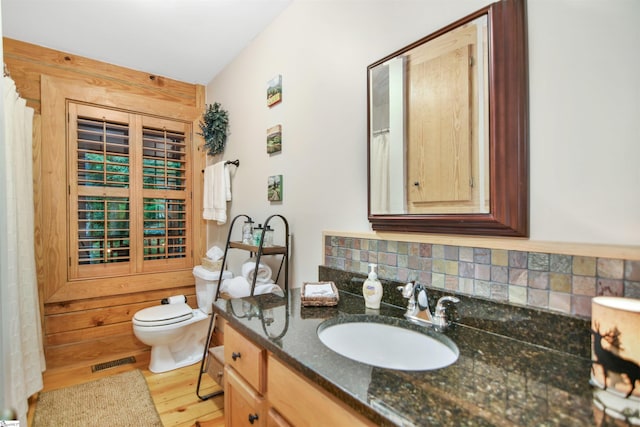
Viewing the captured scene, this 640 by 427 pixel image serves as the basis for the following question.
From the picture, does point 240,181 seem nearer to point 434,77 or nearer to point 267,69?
point 267,69

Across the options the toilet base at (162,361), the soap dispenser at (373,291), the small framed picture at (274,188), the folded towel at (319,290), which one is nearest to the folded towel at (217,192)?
the small framed picture at (274,188)

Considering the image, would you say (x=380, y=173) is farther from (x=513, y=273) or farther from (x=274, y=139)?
(x=274, y=139)

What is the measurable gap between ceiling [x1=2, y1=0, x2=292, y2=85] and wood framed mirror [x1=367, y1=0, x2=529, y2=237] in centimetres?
120

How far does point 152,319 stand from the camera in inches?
87.0

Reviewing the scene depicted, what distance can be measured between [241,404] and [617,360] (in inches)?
42.8

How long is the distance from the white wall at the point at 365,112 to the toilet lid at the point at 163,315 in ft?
A: 2.80

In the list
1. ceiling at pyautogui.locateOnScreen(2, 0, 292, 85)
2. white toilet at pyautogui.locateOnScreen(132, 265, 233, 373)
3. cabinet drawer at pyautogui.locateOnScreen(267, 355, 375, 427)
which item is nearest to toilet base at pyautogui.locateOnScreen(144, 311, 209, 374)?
Answer: white toilet at pyautogui.locateOnScreen(132, 265, 233, 373)

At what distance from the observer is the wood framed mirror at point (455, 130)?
3.01 ft

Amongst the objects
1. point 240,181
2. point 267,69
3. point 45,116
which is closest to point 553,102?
point 267,69

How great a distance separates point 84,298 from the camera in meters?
2.48

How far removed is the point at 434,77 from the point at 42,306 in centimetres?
301

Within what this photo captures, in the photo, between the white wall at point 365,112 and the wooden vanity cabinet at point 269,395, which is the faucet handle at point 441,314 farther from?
the wooden vanity cabinet at point 269,395

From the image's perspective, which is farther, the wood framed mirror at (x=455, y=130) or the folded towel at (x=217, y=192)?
the folded towel at (x=217, y=192)

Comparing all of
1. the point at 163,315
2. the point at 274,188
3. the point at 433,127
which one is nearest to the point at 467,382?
the point at 433,127
